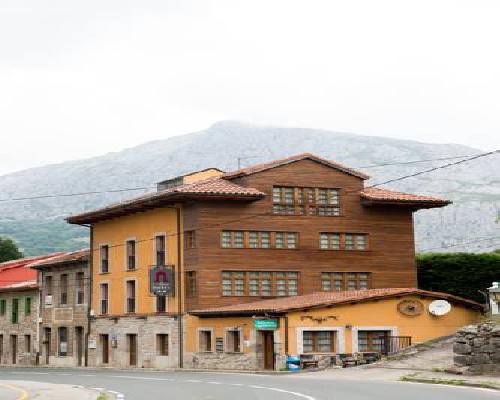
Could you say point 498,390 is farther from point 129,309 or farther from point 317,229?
point 129,309

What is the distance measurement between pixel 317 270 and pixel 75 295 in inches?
793

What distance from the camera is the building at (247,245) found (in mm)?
57344

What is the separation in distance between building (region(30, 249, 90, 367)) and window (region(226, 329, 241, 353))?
18.5m

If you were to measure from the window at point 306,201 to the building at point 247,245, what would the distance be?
62 mm

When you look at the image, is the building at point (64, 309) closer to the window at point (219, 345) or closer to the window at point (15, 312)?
the window at point (15, 312)

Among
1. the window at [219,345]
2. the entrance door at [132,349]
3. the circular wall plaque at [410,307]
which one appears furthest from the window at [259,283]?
the circular wall plaque at [410,307]

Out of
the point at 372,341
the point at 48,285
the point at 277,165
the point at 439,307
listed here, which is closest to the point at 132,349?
the point at 48,285

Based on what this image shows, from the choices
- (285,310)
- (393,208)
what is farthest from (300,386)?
(393,208)

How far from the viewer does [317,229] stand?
60.3 meters

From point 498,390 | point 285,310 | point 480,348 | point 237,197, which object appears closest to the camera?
point 498,390

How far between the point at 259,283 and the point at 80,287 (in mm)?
17817

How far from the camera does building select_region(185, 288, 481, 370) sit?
160 feet

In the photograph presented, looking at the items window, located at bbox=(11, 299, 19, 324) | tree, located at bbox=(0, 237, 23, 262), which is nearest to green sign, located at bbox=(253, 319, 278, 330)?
window, located at bbox=(11, 299, 19, 324)

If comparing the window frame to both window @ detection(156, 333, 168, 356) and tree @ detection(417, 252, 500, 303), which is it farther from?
window @ detection(156, 333, 168, 356)
